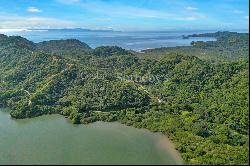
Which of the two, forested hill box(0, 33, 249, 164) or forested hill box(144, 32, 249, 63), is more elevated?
Result: forested hill box(144, 32, 249, 63)

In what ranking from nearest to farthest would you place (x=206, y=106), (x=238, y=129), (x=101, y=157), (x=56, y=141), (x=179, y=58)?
(x=101, y=157), (x=56, y=141), (x=238, y=129), (x=206, y=106), (x=179, y=58)

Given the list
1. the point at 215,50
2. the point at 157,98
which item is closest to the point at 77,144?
the point at 157,98

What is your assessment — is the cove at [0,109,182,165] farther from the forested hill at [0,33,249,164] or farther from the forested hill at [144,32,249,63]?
the forested hill at [144,32,249,63]

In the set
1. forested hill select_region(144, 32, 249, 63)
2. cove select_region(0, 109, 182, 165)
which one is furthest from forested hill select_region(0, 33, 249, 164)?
forested hill select_region(144, 32, 249, 63)

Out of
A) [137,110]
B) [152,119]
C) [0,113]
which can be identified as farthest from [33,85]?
[152,119]

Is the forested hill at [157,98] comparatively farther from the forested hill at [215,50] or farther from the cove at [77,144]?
the forested hill at [215,50]

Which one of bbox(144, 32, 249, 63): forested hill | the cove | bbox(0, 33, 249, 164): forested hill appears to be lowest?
the cove

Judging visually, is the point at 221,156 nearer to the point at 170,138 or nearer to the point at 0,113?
the point at 170,138
